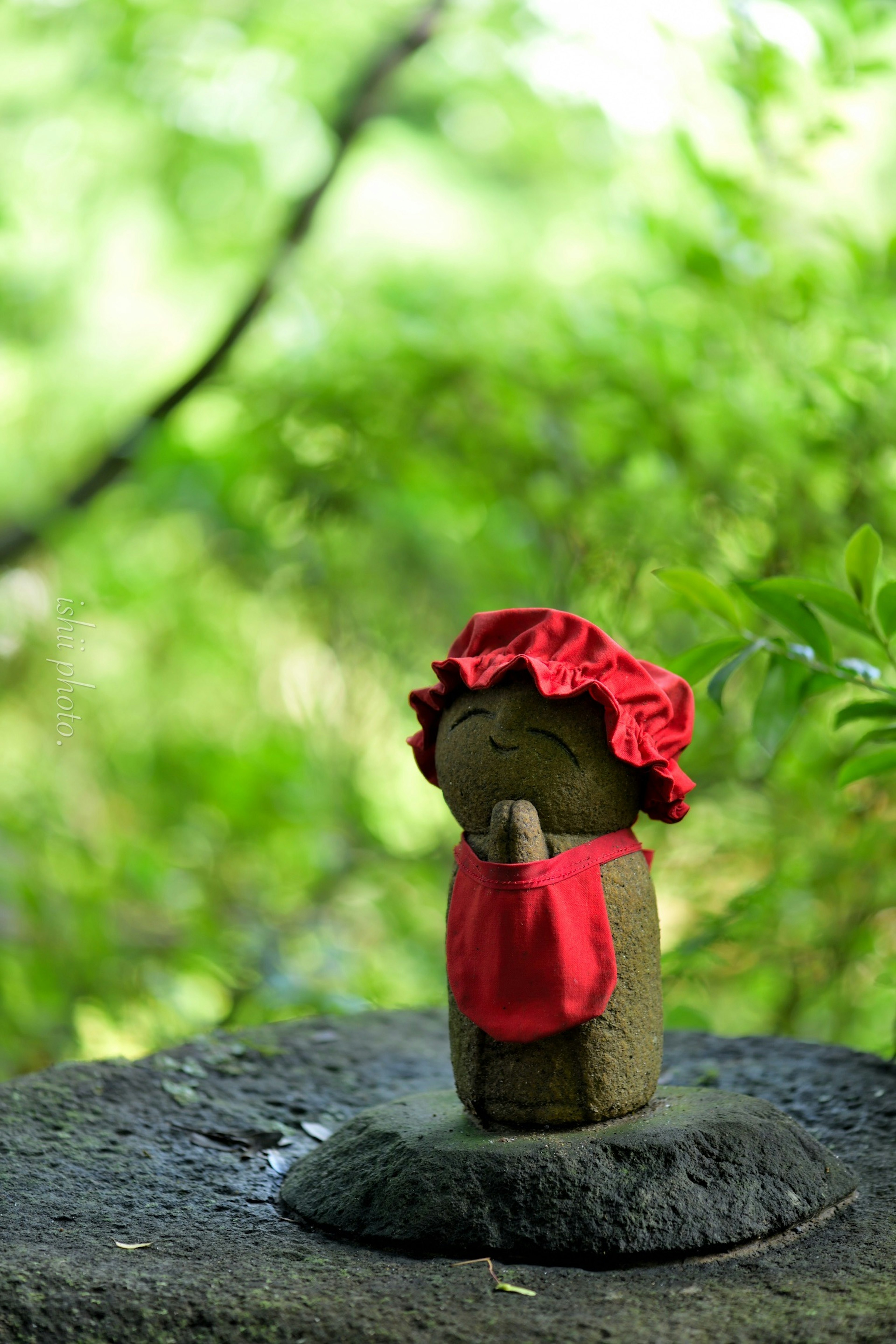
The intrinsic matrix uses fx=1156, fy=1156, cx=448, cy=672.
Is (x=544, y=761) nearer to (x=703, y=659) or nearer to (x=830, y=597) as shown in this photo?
(x=703, y=659)

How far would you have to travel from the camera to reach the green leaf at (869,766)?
1.77m

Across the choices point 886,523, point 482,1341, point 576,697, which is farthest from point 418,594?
point 482,1341

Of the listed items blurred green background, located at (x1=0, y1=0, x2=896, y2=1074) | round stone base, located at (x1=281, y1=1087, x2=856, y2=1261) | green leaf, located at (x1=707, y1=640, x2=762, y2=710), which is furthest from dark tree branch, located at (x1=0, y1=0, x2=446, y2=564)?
round stone base, located at (x1=281, y1=1087, x2=856, y2=1261)

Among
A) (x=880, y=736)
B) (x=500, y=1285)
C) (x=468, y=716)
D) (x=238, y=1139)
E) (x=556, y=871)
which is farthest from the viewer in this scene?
(x=238, y=1139)

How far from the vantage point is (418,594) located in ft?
11.3

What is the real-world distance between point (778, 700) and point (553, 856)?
1.54ft

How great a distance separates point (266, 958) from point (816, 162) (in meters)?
2.57

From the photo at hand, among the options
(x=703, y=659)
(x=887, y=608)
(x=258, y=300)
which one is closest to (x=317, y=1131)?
(x=703, y=659)

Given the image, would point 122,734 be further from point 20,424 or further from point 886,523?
point 886,523

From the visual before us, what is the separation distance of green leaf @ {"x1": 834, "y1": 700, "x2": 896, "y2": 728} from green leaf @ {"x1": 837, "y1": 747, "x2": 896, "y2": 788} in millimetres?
73

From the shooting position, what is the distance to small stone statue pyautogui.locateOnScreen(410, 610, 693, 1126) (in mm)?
1480

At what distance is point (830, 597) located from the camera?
64.5 inches

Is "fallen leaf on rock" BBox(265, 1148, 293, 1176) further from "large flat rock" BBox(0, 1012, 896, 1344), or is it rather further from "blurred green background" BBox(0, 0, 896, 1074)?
"blurred green background" BBox(0, 0, 896, 1074)

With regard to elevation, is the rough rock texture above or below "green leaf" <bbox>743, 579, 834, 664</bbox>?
below
